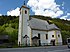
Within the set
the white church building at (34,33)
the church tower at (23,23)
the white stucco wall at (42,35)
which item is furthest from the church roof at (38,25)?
the church tower at (23,23)

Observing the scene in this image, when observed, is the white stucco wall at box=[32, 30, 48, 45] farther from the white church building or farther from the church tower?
the church tower

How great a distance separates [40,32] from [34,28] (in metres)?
3.38

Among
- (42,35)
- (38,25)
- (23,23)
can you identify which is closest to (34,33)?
(42,35)

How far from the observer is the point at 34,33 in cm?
4975

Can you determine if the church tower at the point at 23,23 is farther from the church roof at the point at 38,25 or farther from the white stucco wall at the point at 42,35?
the white stucco wall at the point at 42,35

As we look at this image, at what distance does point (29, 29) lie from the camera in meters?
49.7

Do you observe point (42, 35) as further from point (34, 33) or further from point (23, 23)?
point (23, 23)

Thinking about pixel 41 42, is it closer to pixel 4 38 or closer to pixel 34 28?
pixel 34 28

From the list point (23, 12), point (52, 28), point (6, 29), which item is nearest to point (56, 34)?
point (52, 28)

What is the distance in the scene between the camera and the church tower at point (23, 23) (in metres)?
49.1

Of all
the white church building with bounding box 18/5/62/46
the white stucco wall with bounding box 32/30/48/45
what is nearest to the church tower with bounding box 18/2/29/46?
the white church building with bounding box 18/5/62/46

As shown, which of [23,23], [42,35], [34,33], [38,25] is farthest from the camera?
[38,25]

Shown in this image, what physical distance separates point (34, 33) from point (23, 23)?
5584mm

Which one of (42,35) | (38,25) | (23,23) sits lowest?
(42,35)
